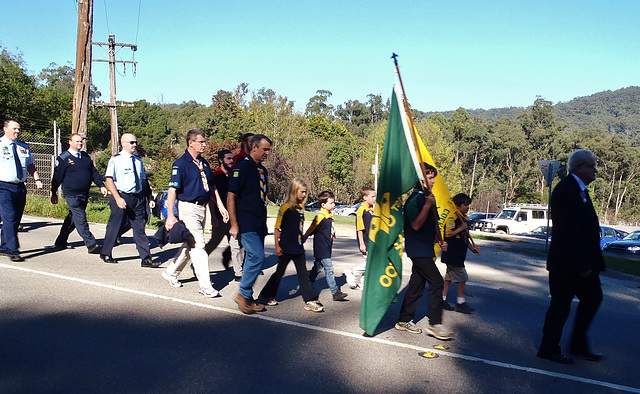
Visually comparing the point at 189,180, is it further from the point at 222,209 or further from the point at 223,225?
the point at 223,225

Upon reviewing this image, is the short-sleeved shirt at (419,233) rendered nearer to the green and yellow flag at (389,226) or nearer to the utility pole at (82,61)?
the green and yellow flag at (389,226)

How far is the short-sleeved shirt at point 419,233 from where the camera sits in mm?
5520

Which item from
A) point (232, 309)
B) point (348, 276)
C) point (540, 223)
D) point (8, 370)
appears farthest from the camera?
point (540, 223)

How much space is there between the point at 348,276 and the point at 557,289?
3.49 m

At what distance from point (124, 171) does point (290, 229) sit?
128 inches

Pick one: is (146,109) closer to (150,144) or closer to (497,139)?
(150,144)

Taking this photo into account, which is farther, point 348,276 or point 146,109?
point 146,109

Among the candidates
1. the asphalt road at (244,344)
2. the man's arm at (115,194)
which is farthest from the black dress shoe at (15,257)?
the man's arm at (115,194)

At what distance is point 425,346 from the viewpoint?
17.4ft

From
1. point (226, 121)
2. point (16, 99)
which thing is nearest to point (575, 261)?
point (16, 99)

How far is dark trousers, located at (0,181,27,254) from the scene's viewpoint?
7895 millimetres

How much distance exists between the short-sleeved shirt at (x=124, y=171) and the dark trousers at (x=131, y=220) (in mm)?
124

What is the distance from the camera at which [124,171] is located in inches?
323

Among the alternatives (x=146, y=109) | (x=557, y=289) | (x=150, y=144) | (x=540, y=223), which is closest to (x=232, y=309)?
(x=557, y=289)
